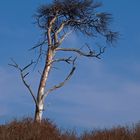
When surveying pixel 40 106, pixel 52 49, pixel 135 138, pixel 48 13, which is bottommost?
pixel 135 138

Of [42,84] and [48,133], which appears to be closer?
[48,133]

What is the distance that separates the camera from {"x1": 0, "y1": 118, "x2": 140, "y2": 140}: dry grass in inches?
668

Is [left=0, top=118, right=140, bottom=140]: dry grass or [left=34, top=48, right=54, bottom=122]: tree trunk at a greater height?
[left=34, top=48, right=54, bottom=122]: tree trunk

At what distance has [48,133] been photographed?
17484mm

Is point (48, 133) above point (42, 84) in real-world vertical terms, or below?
below

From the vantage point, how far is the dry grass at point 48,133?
1697 cm

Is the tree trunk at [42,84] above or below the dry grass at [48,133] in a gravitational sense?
above

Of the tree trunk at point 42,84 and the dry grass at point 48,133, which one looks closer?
the dry grass at point 48,133

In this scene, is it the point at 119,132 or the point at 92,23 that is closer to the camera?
the point at 119,132

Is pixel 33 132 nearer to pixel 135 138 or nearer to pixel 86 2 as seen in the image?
pixel 135 138

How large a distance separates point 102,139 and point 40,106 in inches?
188

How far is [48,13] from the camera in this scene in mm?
23344

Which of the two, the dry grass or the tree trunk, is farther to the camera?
the tree trunk

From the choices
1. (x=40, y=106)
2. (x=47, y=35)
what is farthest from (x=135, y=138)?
(x=47, y=35)
